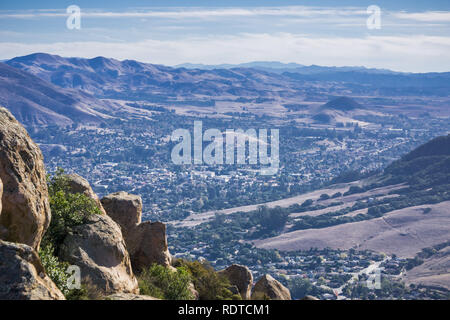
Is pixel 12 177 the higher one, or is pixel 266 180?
pixel 12 177

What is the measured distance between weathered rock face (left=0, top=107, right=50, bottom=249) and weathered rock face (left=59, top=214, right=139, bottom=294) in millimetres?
1396

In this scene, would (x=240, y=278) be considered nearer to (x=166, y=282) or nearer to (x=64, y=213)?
(x=166, y=282)

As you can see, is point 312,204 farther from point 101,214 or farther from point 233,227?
point 101,214

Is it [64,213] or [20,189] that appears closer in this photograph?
[20,189]

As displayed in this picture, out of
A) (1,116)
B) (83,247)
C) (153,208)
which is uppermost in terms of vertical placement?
(1,116)

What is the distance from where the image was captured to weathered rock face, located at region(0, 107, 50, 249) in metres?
9.41

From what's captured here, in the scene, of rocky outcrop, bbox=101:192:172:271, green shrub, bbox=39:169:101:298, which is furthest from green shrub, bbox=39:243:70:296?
rocky outcrop, bbox=101:192:172:271

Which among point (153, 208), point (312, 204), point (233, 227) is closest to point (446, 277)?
point (233, 227)

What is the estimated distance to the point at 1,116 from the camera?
1026 centimetres

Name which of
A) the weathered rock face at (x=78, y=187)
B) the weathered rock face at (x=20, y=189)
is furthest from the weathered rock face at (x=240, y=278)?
the weathered rock face at (x=20, y=189)

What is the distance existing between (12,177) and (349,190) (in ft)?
350

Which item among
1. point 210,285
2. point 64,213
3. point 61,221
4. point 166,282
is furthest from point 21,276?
point 210,285

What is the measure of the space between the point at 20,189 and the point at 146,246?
6926mm

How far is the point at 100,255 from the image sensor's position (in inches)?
460
